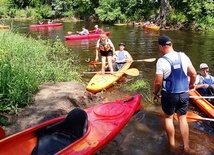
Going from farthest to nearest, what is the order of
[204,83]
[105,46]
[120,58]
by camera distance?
[120,58], [105,46], [204,83]

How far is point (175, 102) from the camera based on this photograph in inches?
176

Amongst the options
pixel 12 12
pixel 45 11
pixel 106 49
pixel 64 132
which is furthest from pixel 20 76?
pixel 12 12

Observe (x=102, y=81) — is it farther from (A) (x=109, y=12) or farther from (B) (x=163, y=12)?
(A) (x=109, y=12)

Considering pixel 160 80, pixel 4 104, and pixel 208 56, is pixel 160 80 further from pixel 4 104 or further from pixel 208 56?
pixel 208 56

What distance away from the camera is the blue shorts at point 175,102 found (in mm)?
4426

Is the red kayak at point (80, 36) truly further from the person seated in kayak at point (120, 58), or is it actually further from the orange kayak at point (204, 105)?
the orange kayak at point (204, 105)

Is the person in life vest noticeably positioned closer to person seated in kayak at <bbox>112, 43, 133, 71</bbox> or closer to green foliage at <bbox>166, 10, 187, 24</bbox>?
person seated in kayak at <bbox>112, 43, 133, 71</bbox>

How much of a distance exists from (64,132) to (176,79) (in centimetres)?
195

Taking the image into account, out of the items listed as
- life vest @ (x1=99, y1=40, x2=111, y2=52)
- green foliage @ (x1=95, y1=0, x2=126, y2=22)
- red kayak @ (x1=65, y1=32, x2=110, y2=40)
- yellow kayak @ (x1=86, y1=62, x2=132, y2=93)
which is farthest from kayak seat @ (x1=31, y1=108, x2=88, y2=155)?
green foliage @ (x1=95, y1=0, x2=126, y2=22)

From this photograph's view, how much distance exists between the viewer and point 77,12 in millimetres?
36469

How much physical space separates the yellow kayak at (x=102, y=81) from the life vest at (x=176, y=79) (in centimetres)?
352

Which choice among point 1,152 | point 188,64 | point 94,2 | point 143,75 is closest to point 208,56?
point 143,75

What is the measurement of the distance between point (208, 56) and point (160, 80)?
916 cm

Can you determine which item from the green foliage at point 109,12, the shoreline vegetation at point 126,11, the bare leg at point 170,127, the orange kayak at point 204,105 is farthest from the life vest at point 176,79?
the green foliage at point 109,12
